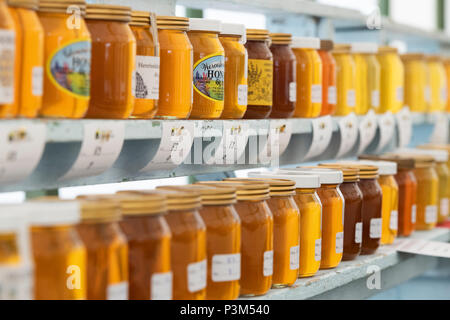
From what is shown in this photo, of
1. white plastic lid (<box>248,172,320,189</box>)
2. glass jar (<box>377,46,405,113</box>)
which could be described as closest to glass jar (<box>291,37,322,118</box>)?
white plastic lid (<box>248,172,320,189</box>)

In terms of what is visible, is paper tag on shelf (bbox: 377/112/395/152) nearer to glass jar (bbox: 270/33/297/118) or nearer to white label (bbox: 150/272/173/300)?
glass jar (bbox: 270/33/297/118)

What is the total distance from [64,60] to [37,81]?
82 millimetres

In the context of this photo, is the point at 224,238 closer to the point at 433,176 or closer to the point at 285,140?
the point at 285,140

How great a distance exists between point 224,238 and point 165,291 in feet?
0.71

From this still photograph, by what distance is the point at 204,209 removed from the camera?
60.5 inches

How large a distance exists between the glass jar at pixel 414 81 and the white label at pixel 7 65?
2373mm

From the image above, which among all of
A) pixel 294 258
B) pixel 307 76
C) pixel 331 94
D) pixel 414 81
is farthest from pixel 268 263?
pixel 414 81

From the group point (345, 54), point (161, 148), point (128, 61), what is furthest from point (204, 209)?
point (345, 54)

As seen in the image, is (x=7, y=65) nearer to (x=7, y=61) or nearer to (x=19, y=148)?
(x=7, y=61)

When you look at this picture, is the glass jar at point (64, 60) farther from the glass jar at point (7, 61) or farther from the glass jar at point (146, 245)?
the glass jar at point (146, 245)

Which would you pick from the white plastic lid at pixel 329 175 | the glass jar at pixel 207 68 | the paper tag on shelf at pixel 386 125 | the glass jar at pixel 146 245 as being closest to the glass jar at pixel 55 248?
the glass jar at pixel 146 245

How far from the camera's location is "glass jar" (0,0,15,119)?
1.18 m

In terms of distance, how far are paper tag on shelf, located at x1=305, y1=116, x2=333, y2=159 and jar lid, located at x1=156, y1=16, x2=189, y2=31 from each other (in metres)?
0.74

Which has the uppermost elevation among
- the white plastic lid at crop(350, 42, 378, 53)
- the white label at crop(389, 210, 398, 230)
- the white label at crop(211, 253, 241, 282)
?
the white plastic lid at crop(350, 42, 378, 53)
